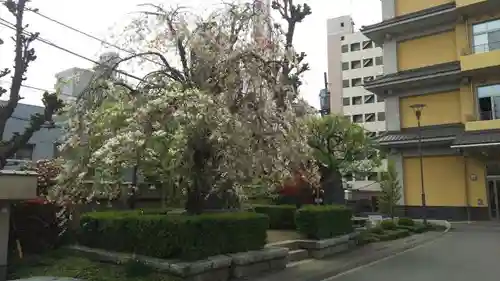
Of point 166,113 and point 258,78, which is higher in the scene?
point 258,78

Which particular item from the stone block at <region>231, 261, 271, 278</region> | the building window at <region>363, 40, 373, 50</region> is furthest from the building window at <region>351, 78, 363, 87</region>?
the stone block at <region>231, 261, 271, 278</region>

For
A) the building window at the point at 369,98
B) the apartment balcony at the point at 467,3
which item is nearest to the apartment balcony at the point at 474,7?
the apartment balcony at the point at 467,3

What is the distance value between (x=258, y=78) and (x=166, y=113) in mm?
2497

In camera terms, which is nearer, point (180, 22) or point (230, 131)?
point (230, 131)

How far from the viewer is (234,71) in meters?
10.6

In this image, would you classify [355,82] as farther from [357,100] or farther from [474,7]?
[474,7]

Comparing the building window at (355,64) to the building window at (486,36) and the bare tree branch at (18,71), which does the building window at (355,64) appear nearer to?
the building window at (486,36)

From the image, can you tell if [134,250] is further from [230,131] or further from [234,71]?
[234,71]

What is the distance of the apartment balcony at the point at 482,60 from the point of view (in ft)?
87.2

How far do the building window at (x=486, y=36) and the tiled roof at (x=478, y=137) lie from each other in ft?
17.5

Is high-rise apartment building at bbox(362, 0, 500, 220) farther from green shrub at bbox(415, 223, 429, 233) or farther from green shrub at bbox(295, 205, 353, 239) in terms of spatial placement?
green shrub at bbox(295, 205, 353, 239)

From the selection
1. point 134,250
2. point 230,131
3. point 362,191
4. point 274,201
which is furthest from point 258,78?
point 362,191

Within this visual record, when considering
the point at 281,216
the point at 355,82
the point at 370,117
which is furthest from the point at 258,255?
the point at 355,82

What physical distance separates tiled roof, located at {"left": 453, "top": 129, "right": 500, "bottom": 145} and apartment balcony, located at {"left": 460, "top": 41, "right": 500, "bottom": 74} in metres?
3.88
